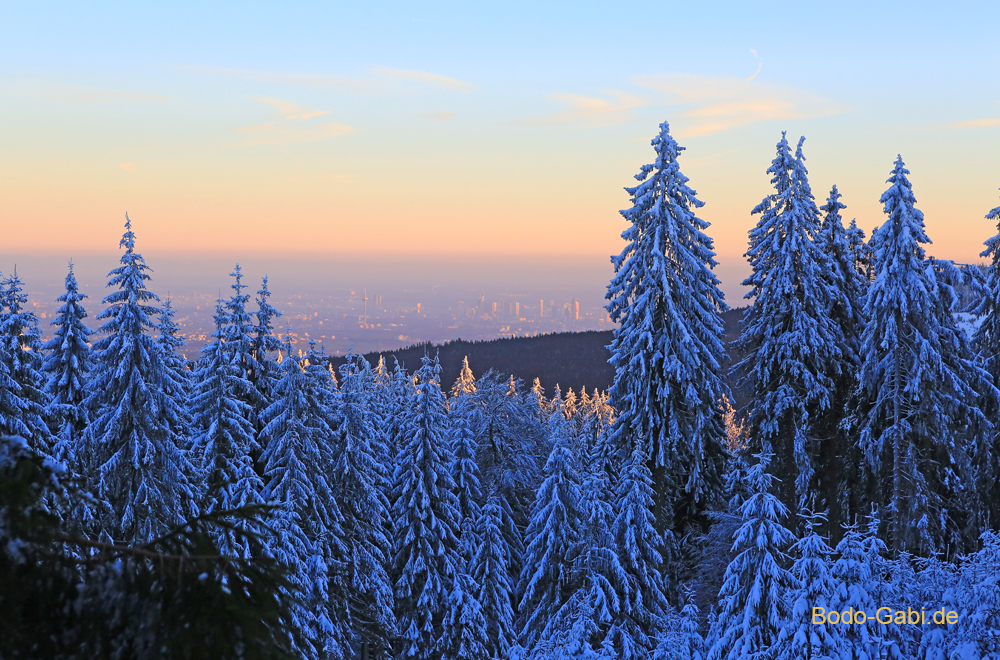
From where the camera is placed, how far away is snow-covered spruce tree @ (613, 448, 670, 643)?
21312 millimetres

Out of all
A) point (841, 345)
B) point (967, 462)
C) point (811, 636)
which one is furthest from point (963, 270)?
point (811, 636)

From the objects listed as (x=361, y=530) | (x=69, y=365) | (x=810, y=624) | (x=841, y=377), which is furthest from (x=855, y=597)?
(x=69, y=365)

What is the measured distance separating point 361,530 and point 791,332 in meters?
17.6

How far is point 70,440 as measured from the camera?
2258cm

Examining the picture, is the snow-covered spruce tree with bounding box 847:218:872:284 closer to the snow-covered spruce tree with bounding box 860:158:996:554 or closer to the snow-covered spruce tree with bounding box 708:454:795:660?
the snow-covered spruce tree with bounding box 860:158:996:554

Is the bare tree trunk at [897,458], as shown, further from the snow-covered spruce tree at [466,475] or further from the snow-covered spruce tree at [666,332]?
the snow-covered spruce tree at [466,475]

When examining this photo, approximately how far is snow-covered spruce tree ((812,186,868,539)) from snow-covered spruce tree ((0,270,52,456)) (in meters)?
26.1

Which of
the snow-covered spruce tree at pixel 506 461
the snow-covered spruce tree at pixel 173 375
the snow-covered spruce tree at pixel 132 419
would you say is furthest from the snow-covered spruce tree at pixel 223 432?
the snow-covered spruce tree at pixel 506 461

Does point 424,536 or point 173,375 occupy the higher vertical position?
point 173,375

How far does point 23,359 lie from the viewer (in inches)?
876

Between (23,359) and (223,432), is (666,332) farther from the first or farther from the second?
(23,359)

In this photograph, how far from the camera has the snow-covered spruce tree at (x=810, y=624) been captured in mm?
12727

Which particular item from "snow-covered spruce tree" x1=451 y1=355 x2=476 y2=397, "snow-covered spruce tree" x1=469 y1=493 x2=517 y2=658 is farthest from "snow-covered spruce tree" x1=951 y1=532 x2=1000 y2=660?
"snow-covered spruce tree" x1=451 y1=355 x2=476 y2=397

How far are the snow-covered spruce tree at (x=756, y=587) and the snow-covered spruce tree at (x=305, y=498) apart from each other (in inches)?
505
